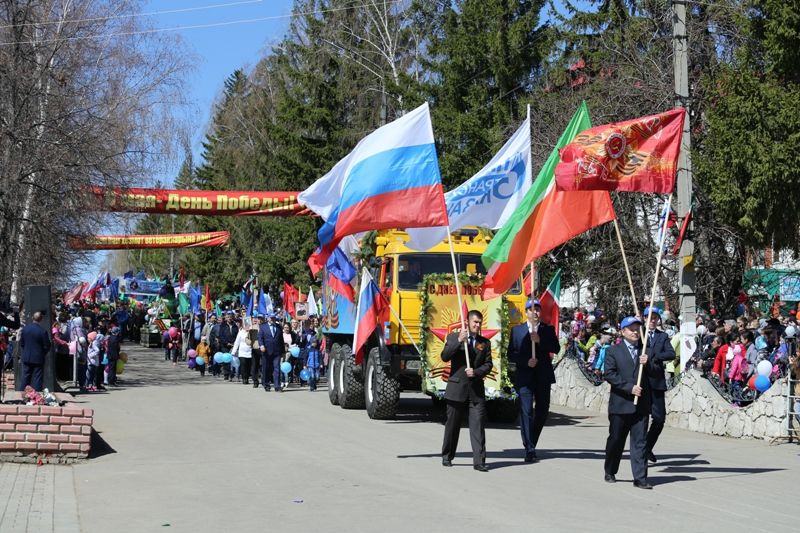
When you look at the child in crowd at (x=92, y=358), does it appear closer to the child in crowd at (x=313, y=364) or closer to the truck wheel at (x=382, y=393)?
the child in crowd at (x=313, y=364)

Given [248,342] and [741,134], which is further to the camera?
[248,342]

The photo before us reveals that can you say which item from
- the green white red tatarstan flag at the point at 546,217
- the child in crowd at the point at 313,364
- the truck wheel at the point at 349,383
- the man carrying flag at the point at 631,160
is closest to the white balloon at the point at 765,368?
the man carrying flag at the point at 631,160

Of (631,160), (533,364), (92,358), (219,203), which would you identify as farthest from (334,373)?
(219,203)

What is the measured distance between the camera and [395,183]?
45.5 feet

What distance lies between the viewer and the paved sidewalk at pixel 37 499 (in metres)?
9.25

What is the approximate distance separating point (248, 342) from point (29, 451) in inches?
626

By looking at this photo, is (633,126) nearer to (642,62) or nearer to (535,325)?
(535,325)

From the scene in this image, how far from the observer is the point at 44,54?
29016 mm

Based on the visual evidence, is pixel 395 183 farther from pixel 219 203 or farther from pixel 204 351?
pixel 204 351

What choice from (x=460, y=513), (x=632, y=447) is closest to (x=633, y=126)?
(x=632, y=447)

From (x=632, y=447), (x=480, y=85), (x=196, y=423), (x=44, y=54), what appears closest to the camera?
(x=632, y=447)

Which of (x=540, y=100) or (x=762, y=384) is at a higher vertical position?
(x=540, y=100)

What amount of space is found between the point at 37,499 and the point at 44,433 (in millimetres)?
2803

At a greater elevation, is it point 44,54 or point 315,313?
point 44,54
